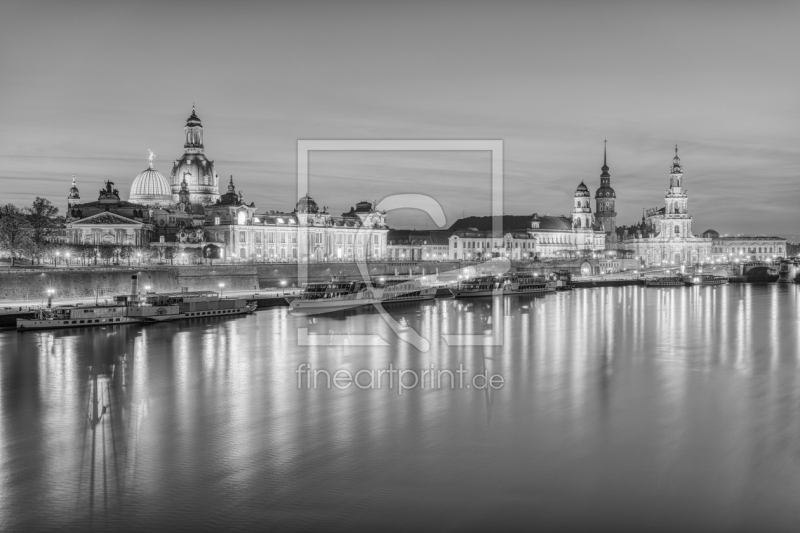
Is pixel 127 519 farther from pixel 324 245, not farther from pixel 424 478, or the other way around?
pixel 324 245

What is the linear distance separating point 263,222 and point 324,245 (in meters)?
7.86

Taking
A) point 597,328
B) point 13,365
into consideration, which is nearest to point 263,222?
point 597,328

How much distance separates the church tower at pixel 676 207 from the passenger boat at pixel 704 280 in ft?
99.1

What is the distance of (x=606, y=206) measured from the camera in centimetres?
12750

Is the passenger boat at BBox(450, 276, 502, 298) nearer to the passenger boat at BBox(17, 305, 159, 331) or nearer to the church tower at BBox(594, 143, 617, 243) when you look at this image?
the passenger boat at BBox(17, 305, 159, 331)

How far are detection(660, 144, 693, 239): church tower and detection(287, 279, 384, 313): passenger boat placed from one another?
263ft

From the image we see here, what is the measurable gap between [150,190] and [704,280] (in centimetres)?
6275

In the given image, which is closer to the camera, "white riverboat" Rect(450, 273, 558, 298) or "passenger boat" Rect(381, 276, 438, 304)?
"passenger boat" Rect(381, 276, 438, 304)

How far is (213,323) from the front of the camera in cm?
3778

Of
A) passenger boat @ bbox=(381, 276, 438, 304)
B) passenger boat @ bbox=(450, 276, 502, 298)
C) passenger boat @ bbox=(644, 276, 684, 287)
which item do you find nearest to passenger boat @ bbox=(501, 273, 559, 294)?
passenger boat @ bbox=(450, 276, 502, 298)

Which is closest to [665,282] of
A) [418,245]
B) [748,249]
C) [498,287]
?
[498,287]

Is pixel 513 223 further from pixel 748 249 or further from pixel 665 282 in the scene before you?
pixel 748 249

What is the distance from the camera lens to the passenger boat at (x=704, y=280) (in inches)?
3233

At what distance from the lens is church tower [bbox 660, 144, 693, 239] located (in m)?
117
